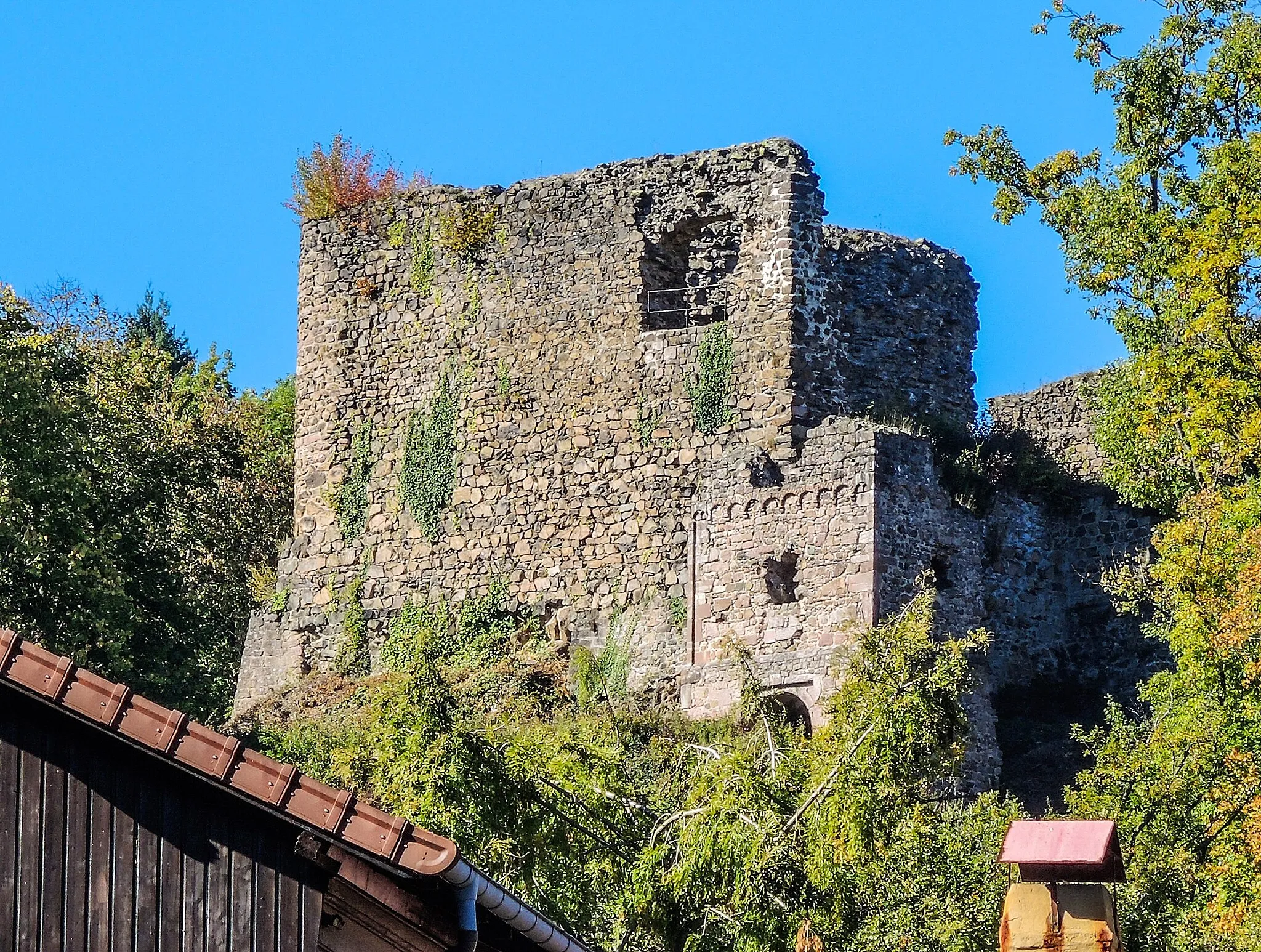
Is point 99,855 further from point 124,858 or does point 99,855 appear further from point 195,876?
→ point 195,876

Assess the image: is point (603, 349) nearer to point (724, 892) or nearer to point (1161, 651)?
point (1161, 651)

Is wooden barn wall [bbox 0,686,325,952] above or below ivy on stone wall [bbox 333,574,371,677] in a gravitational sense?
below

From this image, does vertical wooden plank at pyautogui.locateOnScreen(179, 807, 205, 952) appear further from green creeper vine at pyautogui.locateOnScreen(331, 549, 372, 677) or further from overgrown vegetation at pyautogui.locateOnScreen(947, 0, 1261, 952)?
green creeper vine at pyautogui.locateOnScreen(331, 549, 372, 677)

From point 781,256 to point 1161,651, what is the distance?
5.98 m

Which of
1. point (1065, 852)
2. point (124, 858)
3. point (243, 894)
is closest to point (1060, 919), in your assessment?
point (1065, 852)

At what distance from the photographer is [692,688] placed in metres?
26.0

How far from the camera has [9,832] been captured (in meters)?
11.4

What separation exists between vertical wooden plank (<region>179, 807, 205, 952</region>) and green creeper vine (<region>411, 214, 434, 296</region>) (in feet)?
62.7

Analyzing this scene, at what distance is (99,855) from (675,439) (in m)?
16.9

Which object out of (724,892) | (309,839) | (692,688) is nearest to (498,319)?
(692,688)

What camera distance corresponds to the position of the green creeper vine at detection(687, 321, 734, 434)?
2759 cm

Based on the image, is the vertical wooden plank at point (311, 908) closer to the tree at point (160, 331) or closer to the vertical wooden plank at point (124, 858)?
the vertical wooden plank at point (124, 858)

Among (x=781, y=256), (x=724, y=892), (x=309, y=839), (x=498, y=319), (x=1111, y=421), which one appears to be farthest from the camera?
(x=498, y=319)

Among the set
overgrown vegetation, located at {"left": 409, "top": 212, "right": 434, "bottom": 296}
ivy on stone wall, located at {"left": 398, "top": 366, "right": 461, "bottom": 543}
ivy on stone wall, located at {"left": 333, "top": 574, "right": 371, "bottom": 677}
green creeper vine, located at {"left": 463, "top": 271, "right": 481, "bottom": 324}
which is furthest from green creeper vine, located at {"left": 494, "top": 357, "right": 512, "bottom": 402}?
ivy on stone wall, located at {"left": 333, "top": 574, "right": 371, "bottom": 677}
